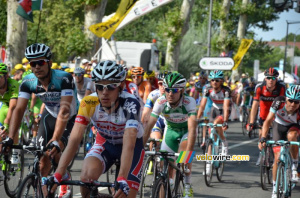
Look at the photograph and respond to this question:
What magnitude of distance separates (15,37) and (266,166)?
10.0 metres

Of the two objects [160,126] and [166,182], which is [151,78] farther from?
[166,182]

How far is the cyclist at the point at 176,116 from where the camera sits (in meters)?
7.32

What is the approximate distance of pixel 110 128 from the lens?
17.9 ft

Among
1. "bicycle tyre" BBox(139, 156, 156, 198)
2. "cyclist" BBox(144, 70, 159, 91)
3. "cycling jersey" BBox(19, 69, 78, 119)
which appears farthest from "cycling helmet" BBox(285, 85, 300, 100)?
"cyclist" BBox(144, 70, 159, 91)

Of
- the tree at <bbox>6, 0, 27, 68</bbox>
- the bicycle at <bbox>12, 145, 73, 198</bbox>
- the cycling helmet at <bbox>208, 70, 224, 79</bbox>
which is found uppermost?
the tree at <bbox>6, 0, 27, 68</bbox>

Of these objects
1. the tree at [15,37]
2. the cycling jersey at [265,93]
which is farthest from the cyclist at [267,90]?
the tree at [15,37]

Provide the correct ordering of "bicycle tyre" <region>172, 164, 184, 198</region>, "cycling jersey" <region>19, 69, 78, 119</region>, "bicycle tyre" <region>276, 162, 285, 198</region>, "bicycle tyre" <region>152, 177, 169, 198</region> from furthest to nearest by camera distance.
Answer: "bicycle tyre" <region>276, 162, 285, 198</region> < "bicycle tyre" <region>172, 164, 184, 198</region> < "cycling jersey" <region>19, 69, 78, 119</region> < "bicycle tyre" <region>152, 177, 169, 198</region>

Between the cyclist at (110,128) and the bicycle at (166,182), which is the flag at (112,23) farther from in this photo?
the cyclist at (110,128)

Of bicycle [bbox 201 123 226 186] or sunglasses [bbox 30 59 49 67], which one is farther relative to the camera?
bicycle [bbox 201 123 226 186]

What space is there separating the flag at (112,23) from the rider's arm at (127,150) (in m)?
13.8

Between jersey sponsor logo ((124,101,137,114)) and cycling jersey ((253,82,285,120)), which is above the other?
cycling jersey ((253,82,285,120))

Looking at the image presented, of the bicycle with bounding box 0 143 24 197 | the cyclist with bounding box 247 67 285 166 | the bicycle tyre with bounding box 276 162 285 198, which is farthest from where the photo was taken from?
the cyclist with bounding box 247 67 285 166

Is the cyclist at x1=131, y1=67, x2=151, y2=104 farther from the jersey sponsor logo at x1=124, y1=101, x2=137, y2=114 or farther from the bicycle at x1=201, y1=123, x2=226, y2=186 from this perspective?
the jersey sponsor logo at x1=124, y1=101, x2=137, y2=114

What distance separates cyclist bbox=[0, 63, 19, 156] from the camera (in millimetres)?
8330
